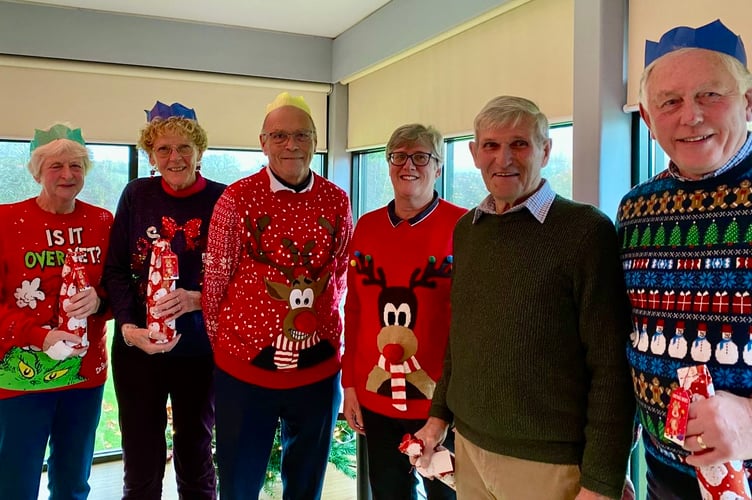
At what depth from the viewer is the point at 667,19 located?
1.76 metres

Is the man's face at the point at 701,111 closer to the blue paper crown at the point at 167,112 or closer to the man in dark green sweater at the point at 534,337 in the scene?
the man in dark green sweater at the point at 534,337

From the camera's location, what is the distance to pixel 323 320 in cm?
181

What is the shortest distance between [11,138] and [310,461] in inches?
A: 103

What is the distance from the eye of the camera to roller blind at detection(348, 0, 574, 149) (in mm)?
2141

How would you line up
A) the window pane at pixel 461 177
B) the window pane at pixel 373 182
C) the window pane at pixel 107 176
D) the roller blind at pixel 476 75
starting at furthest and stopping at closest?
the window pane at pixel 373 182 < the window pane at pixel 107 176 < the window pane at pixel 461 177 < the roller blind at pixel 476 75

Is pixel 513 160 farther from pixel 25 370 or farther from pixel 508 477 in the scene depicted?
pixel 25 370

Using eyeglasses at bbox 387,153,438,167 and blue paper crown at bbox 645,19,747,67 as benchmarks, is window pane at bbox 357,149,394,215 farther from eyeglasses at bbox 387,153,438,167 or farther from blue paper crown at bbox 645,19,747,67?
blue paper crown at bbox 645,19,747,67

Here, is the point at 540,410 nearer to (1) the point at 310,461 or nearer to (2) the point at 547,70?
(1) the point at 310,461

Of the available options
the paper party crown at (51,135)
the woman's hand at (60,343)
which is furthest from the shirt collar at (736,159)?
the paper party crown at (51,135)

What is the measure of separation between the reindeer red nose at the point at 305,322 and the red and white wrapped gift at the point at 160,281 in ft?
1.23

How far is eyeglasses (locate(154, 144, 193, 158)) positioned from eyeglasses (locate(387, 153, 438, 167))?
0.74 metres

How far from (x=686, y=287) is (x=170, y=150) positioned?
1576 mm

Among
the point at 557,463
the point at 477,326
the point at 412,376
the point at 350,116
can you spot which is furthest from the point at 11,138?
the point at 557,463

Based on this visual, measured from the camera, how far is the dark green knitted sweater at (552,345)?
1082 mm
